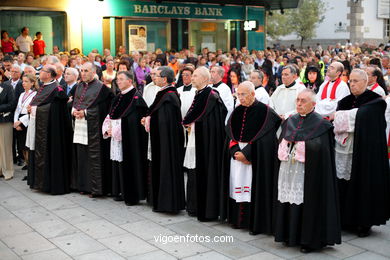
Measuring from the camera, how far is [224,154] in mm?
7125

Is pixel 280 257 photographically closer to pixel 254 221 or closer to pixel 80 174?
pixel 254 221

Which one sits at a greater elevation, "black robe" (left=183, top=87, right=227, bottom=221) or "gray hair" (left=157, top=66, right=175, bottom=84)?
"gray hair" (left=157, top=66, right=175, bottom=84)

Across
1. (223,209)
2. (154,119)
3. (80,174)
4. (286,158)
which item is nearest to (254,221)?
(223,209)

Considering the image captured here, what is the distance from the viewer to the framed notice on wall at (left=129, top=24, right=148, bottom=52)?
899 inches

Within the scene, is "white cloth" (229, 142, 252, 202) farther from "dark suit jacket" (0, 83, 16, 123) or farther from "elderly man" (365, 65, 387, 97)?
"dark suit jacket" (0, 83, 16, 123)

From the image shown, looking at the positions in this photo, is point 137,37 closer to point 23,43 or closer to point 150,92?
point 23,43

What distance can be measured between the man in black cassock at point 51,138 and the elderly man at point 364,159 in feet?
14.7

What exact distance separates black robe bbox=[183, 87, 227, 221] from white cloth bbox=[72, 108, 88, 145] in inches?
80.4

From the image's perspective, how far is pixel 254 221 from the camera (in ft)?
22.4

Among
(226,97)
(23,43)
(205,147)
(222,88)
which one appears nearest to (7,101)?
(222,88)

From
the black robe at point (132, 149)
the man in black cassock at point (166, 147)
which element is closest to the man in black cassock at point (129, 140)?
the black robe at point (132, 149)

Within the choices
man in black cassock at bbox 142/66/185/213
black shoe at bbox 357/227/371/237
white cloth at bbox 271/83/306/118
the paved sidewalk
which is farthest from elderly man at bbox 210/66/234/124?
black shoe at bbox 357/227/371/237

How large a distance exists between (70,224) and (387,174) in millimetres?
4133

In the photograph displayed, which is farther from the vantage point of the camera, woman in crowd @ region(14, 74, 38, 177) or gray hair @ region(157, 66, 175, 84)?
woman in crowd @ region(14, 74, 38, 177)
